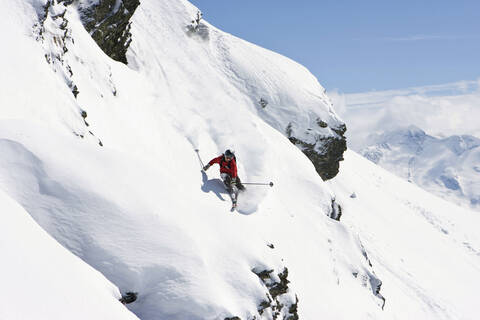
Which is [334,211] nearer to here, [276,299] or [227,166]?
[227,166]

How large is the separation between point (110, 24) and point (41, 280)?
17.6 m

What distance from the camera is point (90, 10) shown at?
19.1 metres

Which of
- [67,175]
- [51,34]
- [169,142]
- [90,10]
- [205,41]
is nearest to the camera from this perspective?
[67,175]

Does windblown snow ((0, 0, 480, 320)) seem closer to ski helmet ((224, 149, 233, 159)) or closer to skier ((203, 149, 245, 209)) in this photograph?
skier ((203, 149, 245, 209))

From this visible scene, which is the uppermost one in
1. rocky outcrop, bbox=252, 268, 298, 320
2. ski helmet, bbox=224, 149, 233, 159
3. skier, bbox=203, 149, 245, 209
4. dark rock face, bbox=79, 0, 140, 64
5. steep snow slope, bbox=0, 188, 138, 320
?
dark rock face, bbox=79, 0, 140, 64

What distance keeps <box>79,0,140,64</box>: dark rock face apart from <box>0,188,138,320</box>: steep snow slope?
577 inches

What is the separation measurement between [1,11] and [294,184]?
52.3 ft

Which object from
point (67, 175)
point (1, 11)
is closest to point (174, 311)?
point (67, 175)

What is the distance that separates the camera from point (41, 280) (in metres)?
5.89

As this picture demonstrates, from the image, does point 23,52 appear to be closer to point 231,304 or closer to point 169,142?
point 169,142

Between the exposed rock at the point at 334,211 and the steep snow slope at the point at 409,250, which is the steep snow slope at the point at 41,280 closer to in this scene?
the exposed rock at the point at 334,211

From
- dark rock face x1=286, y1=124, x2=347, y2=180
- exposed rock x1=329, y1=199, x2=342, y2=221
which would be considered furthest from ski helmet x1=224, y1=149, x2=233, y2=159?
dark rock face x1=286, y1=124, x2=347, y2=180

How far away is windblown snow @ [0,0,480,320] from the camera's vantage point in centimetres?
822

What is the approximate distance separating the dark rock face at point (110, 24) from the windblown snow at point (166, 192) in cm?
95
